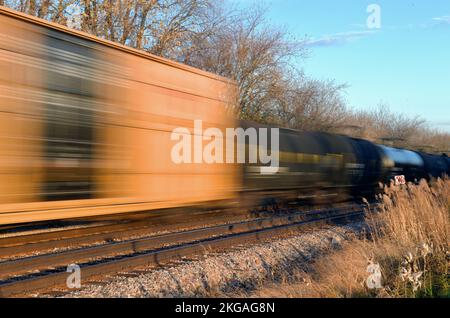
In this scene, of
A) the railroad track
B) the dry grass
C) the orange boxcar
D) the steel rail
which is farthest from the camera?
the orange boxcar

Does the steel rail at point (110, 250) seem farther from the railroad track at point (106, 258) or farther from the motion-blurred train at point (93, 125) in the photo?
the motion-blurred train at point (93, 125)

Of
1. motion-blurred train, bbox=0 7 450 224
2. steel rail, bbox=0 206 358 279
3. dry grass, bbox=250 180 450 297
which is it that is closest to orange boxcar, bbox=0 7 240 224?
motion-blurred train, bbox=0 7 450 224

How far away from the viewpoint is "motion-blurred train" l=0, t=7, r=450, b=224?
300 inches

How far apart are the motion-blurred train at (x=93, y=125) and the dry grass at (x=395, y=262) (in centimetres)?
359

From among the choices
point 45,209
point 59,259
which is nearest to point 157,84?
point 45,209

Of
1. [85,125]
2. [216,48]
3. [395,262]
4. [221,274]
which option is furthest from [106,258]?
[216,48]

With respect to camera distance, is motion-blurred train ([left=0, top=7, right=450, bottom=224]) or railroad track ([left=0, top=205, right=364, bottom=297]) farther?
motion-blurred train ([left=0, top=7, right=450, bottom=224])

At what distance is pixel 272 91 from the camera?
2955 centimetres

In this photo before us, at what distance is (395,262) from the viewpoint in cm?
772

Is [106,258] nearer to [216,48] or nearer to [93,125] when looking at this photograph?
[93,125]

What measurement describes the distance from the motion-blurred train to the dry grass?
3.59 meters

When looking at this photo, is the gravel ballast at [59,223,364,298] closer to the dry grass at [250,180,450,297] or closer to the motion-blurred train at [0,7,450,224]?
the dry grass at [250,180,450,297]

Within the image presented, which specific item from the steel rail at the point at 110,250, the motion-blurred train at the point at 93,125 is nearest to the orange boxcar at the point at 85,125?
the motion-blurred train at the point at 93,125

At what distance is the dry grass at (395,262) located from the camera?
602cm
